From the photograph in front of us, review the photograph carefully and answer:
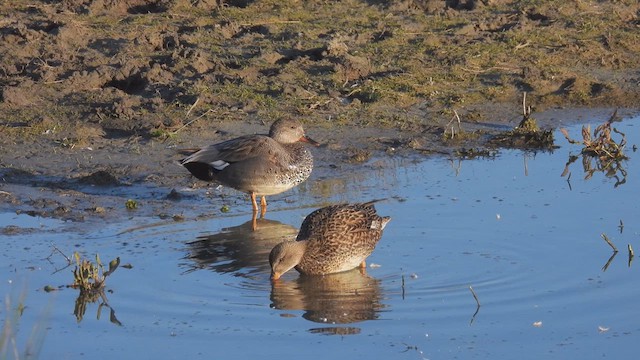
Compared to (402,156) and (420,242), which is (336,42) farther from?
(420,242)

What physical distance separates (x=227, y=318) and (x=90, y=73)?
19.5ft

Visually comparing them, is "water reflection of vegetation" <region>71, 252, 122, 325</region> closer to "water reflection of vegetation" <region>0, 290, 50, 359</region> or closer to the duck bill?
"water reflection of vegetation" <region>0, 290, 50, 359</region>

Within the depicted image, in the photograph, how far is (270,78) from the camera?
44.4 feet

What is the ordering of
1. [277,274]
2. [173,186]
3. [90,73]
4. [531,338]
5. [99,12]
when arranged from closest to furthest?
[531,338] → [277,274] → [173,186] → [90,73] → [99,12]

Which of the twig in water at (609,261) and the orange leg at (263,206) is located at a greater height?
the twig in water at (609,261)

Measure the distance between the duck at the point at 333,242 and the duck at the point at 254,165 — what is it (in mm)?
1289

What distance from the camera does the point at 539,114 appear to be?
13523mm

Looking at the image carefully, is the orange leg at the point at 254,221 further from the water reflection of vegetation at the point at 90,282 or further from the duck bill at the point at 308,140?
the water reflection of vegetation at the point at 90,282

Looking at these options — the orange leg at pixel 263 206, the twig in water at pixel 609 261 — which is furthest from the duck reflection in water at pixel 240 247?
the twig in water at pixel 609 261

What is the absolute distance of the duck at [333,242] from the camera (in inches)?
358

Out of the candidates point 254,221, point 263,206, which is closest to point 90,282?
point 254,221

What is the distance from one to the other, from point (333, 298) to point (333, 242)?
0.62 meters

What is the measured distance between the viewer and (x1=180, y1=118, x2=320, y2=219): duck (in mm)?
10594

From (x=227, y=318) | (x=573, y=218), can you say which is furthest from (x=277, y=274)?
(x=573, y=218)
